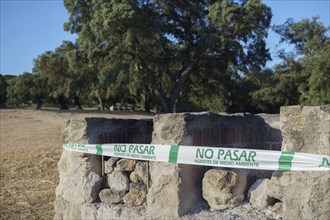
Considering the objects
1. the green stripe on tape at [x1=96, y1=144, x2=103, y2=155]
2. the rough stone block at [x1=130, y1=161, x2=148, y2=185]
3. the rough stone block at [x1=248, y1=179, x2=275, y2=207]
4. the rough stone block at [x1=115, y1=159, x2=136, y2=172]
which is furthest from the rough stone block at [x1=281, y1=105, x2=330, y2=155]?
the green stripe on tape at [x1=96, y1=144, x2=103, y2=155]

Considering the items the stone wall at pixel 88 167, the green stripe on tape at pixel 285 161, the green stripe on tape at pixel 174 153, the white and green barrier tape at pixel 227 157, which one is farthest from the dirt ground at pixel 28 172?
the green stripe on tape at pixel 285 161

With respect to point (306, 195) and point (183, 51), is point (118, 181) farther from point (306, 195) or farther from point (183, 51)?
point (183, 51)

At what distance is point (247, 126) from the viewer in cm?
430

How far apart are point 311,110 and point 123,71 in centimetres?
2158

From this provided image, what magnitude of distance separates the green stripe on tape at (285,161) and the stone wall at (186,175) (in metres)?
0.05

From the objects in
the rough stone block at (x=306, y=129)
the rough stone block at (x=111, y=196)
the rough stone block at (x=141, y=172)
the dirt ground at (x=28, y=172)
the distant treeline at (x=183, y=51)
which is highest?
the distant treeline at (x=183, y=51)

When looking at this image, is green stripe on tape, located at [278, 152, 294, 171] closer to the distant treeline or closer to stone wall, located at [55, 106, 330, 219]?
stone wall, located at [55, 106, 330, 219]

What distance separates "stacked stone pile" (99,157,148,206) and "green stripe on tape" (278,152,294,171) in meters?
1.52

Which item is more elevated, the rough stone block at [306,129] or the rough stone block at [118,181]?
the rough stone block at [306,129]

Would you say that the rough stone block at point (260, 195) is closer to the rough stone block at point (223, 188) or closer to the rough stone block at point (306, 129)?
the rough stone block at point (223, 188)

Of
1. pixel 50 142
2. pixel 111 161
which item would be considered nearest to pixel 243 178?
pixel 111 161

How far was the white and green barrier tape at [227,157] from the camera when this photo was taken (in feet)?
9.84

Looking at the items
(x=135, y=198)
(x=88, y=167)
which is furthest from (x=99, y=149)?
(x=135, y=198)

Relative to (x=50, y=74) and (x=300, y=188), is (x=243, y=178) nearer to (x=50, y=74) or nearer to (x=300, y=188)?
(x=300, y=188)
